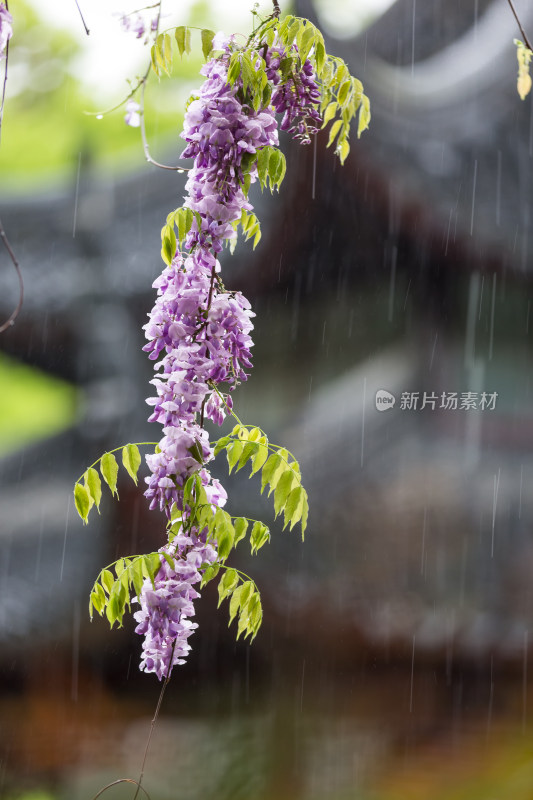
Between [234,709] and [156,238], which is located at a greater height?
[156,238]

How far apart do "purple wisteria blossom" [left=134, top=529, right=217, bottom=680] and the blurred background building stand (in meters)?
1.81

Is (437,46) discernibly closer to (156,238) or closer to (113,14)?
(156,238)

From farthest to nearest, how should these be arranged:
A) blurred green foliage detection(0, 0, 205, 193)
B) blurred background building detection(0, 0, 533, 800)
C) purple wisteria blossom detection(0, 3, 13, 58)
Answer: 1. blurred green foliage detection(0, 0, 205, 193)
2. blurred background building detection(0, 0, 533, 800)
3. purple wisteria blossom detection(0, 3, 13, 58)

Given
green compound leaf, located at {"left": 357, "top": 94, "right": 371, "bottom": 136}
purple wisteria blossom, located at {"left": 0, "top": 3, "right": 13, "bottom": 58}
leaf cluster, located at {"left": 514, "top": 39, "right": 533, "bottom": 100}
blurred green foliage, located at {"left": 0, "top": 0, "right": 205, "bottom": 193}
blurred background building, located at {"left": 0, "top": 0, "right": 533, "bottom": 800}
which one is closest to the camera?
purple wisteria blossom, located at {"left": 0, "top": 3, "right": 13, "bottom": 58}

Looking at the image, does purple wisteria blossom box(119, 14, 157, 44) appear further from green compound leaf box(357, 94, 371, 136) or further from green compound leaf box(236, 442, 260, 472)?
green compound leaf box(236, 442, 260, 472)

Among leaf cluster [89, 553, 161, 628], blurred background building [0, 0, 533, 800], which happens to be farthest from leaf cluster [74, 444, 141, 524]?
blurred background building [0, 0, 533, 800]

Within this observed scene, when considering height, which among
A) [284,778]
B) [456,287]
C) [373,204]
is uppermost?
[373,204]

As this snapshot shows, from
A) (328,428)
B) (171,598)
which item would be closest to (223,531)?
(171,598)

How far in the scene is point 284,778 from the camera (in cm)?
282

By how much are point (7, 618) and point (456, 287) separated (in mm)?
2217

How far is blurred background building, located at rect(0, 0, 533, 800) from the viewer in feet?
9.37

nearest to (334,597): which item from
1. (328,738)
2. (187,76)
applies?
(328,738)

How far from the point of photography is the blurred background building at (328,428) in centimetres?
286

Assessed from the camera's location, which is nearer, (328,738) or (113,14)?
(113,14)
